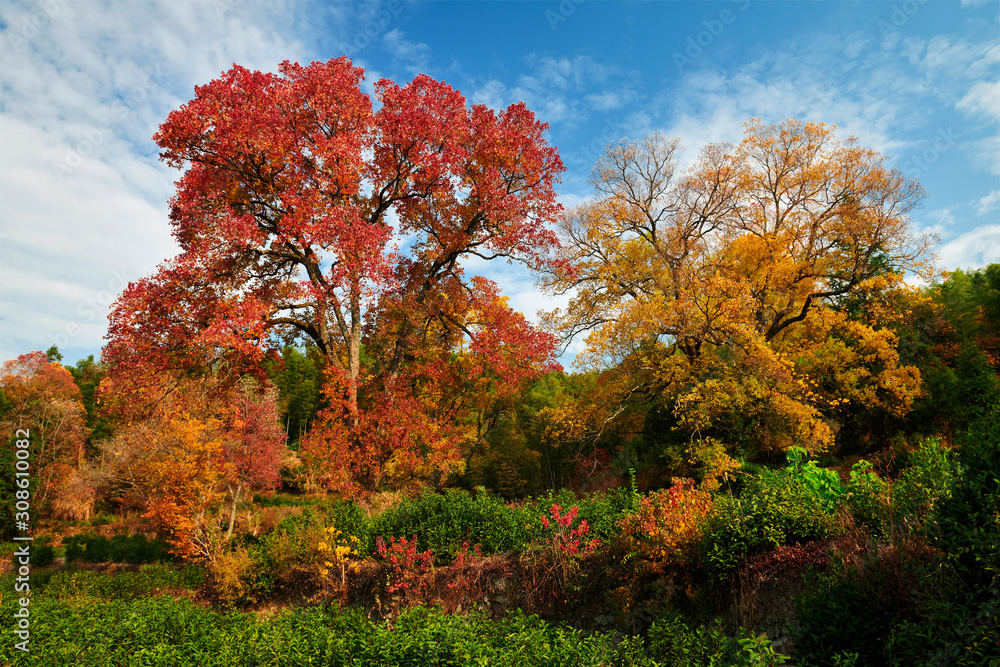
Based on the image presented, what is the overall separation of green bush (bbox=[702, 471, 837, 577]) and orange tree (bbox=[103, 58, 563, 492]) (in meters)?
5.19

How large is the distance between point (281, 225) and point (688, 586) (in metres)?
8.62

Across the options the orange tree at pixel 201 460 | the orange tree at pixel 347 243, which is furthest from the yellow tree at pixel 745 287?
the orange tree at pixel 201 460

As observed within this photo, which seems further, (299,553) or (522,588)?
(299,553)

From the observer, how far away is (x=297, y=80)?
10.4 m

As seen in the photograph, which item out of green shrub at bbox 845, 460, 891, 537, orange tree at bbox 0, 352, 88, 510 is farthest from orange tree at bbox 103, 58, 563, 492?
orange tree at bbox 0, 352, 88, 510

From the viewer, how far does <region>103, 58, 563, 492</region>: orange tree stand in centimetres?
898

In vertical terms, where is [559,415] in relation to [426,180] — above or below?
below

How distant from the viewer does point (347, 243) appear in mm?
9391

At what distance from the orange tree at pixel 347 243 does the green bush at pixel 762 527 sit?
Result: 5.19m

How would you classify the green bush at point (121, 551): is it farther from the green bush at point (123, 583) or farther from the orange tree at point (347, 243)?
the orange tree at point (347, 243)

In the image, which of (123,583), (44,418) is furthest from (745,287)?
(44,418)

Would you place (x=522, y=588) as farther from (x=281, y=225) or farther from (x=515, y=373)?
(x=281, y=225)

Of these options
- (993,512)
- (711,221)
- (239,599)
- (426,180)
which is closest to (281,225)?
(426,180)

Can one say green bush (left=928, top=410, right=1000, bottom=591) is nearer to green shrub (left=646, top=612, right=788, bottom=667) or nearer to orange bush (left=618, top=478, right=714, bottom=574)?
green shrub (left=646, top=612, right=788, bottom=667)
